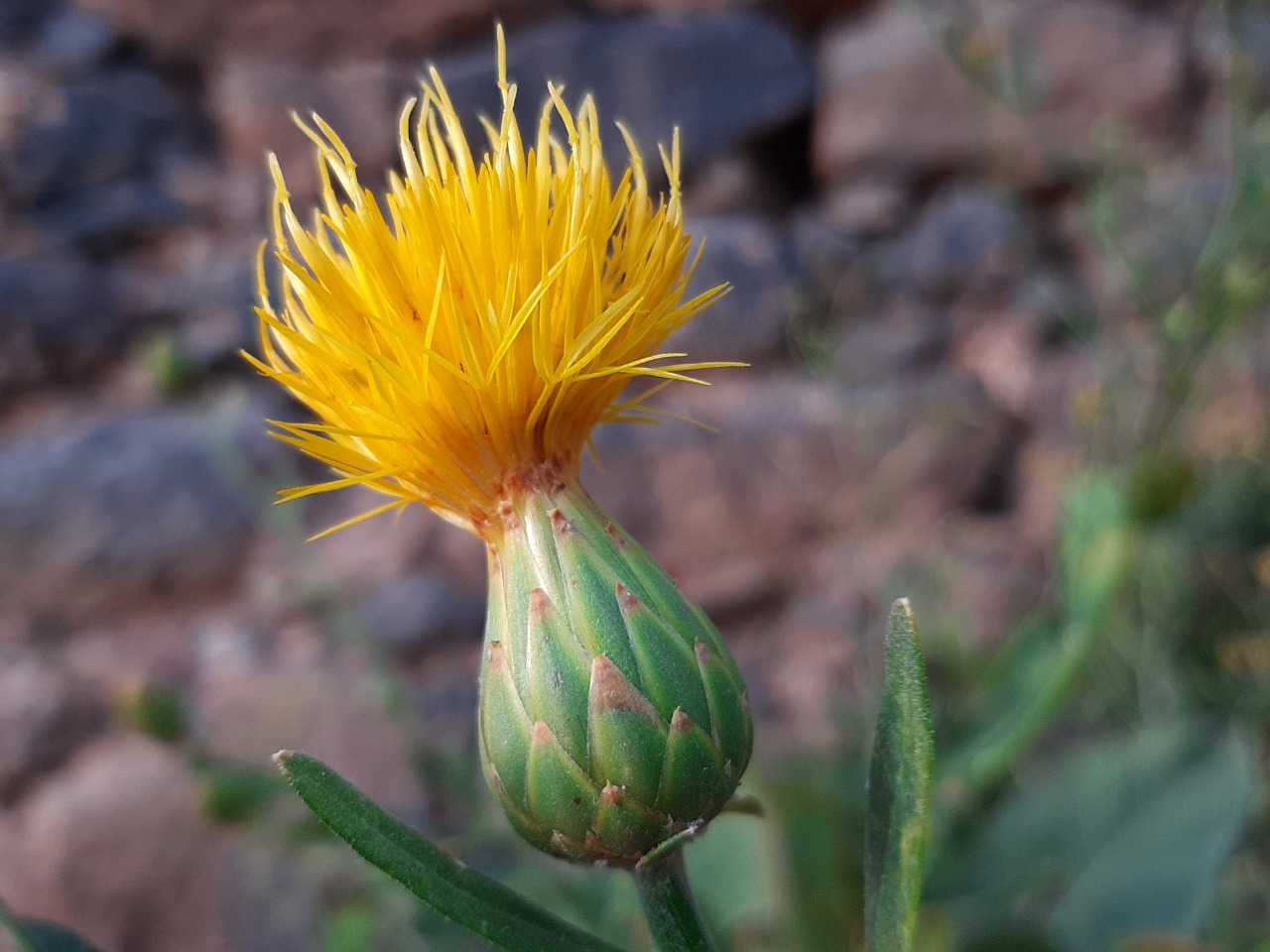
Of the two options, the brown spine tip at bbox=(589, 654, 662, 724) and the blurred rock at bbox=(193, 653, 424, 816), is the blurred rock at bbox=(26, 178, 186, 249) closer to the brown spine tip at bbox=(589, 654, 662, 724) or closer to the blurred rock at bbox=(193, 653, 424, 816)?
the blurred rock at bbox=(193, 653, 424, 816)

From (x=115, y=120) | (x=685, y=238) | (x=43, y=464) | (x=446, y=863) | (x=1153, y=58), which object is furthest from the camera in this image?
(x=1153, y=58)

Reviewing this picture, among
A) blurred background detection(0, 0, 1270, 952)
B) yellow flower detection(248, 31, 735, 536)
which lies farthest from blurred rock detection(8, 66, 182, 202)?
yellow flower detection(248, 31, 735, 536)

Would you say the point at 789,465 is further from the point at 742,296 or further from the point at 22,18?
the point at 22,18

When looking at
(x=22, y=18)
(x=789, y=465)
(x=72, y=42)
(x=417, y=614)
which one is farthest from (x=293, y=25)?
(x=789, y=465)

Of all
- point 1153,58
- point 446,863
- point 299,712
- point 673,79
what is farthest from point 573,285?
point 1153,58

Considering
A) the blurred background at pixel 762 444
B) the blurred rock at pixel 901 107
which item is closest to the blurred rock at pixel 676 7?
the blurred background at pixel 762 444

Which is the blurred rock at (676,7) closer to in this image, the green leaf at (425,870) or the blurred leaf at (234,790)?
the blurred leaf at (234,790)

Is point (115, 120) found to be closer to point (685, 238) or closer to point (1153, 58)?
point (685, 238)

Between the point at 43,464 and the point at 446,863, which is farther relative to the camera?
the point at 43,464
